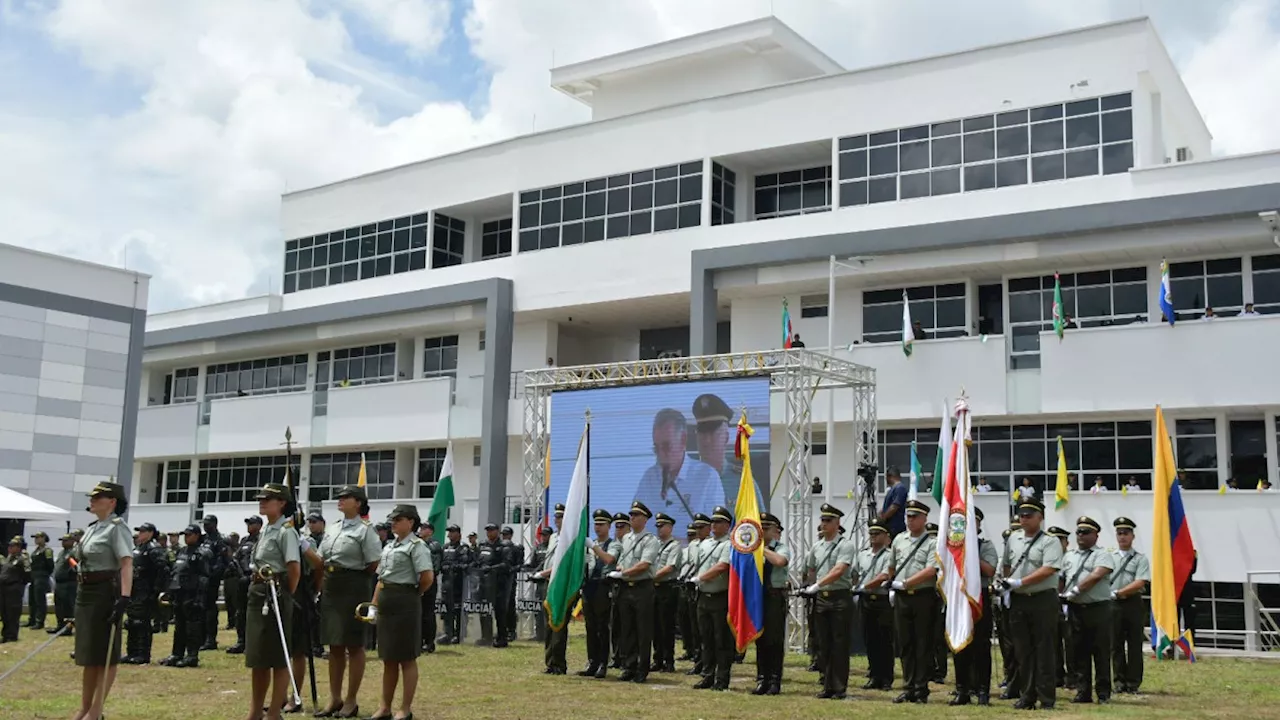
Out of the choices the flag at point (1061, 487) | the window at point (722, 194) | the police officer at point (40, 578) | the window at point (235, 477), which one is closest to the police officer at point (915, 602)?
the flag at point (1061, 487)

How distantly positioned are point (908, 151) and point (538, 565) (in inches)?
520

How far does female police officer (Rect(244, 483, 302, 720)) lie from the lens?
1002 cm

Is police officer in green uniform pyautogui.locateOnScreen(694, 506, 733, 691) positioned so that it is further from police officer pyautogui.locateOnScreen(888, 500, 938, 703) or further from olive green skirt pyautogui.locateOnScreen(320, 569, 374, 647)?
olive green skirt pyautogui.locateOnScreen(320, 569, 374, 647)

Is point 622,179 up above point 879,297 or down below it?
above

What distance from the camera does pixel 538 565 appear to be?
19.9 meters

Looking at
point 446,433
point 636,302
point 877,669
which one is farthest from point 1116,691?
point 446,433

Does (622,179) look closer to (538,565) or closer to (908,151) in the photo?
(908,151)

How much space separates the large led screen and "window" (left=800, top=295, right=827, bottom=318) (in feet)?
22.0

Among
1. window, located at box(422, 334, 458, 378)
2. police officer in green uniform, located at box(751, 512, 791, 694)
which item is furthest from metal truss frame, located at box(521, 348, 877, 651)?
window, located at box(422, 334, 458, 378)

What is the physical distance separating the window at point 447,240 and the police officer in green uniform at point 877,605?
23.6 meters

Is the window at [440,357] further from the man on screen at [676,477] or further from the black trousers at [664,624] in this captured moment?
the black trousers at [664,624]

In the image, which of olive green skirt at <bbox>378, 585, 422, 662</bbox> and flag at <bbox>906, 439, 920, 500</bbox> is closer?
olive green skirt at <bbox>378, 585, 422, 662</bbox>

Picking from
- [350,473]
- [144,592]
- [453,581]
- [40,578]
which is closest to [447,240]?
[350,473]

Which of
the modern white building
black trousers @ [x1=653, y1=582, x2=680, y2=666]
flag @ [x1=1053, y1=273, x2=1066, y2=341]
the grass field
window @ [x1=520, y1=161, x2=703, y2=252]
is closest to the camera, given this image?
the grass field
